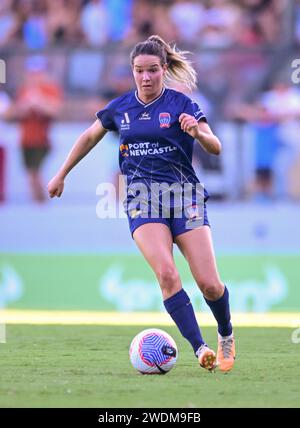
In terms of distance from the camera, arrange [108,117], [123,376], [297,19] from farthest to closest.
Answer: [297,19], [108,117], [123,376]

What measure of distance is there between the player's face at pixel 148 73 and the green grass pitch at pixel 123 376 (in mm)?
2049

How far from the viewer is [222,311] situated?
751 centimetres

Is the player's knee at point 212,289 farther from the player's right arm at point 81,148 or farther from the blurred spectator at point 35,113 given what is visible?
the blurred spectator at point 35,113

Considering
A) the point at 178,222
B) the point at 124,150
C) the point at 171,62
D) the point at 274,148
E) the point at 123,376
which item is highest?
the point at 171,62

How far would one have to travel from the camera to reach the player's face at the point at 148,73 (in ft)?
24.1

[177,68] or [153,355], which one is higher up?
[177,68]

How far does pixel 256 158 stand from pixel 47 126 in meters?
3.14

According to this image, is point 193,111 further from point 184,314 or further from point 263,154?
point 263,154

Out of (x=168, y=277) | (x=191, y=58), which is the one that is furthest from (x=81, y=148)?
(x=191, y=58)

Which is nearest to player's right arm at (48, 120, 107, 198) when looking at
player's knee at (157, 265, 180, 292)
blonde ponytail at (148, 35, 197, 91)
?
blonde ponytail at (148, 35, 197, 91)

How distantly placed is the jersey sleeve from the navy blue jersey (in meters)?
0.12

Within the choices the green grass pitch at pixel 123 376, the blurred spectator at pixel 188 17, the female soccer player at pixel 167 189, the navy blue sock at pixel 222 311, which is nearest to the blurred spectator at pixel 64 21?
the blurred spectator at pixel 188 17

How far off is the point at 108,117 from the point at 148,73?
52 cm

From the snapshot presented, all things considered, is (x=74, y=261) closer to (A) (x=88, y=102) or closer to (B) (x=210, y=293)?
(A) (x=88, y=102)
